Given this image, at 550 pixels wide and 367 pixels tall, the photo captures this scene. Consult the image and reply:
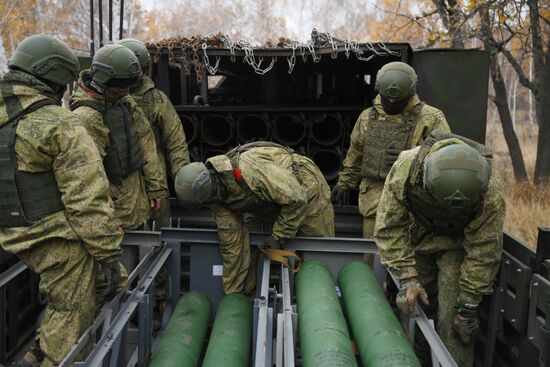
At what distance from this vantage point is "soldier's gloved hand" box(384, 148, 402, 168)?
4.19m

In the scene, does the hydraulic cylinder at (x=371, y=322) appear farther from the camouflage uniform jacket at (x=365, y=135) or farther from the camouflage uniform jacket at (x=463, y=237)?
the camouflage uniform jacket at (x=365, y=135)

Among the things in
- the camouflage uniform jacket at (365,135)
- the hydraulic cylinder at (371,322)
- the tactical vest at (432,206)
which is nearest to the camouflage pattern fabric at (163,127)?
the camouflage uniform jacket at (365,135)

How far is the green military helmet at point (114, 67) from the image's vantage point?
12.1 feet

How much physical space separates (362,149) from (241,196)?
1.31m

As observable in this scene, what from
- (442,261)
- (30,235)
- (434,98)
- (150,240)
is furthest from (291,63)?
(30,235)

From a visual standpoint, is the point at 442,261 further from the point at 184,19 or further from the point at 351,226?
the point at 184,19

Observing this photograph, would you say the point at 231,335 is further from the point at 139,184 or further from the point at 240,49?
the point at 240,49

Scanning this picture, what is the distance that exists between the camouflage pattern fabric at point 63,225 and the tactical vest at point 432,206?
60.7 inches

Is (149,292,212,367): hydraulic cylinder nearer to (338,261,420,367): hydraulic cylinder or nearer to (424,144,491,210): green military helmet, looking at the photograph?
(338,261,420,367): hydraulic cylinder

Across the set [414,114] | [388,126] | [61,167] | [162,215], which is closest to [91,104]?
[61,167]

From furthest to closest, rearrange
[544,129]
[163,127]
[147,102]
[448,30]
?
[448,30] → [544,129] → [163,127] → [147,102]

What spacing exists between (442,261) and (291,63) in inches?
90.8

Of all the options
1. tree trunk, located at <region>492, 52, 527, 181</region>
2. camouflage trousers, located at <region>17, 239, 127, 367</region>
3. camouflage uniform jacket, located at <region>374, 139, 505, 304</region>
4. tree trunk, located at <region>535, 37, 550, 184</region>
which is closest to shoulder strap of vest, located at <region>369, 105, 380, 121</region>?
camouflage uniform jacket, located at <region>374, 139, 505, 304</region>

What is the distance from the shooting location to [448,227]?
10.3ft
